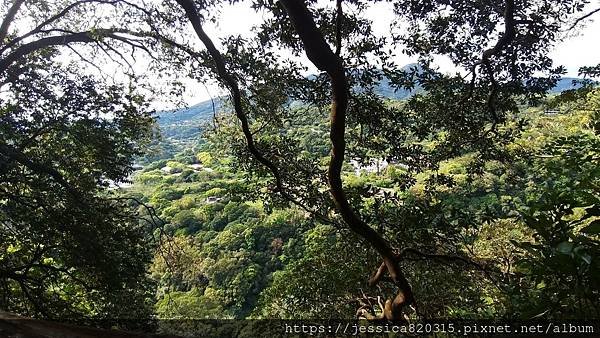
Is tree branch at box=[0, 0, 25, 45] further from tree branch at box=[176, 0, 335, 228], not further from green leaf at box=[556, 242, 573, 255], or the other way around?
green leaf at box=[556, 242, 573, 255]

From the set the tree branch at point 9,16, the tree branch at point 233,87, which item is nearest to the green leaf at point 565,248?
the tree branch at point 233,87

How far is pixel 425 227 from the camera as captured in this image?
3.90m

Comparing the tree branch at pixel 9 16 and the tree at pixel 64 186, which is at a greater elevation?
the tree branch at pixel 9 16

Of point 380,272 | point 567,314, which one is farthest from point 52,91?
point 567,314

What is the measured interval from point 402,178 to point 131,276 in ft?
12.5

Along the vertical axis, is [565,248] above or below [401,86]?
below

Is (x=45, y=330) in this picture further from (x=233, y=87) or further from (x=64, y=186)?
(x=64, y=186)

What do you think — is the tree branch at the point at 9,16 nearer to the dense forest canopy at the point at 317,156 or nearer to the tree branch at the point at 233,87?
the dense forest canopy at the point at 317,156

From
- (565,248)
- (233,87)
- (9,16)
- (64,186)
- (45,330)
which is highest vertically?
(9,16)

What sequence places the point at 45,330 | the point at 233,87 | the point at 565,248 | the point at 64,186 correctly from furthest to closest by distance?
the point at 64,186
the point at 233,87
the point at 565,248
the point at 45,330

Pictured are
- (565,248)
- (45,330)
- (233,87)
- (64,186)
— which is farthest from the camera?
(64,186)

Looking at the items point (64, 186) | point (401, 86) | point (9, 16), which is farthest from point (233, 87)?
point (9, 16)

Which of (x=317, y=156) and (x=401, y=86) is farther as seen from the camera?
(x=317, y=156)

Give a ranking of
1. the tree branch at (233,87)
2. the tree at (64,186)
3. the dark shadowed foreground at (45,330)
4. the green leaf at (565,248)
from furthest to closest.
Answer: the tree at (64,186)
the tree branch at (233,87)
the green leaf at (565,248)
the dark shadowed foreground at (45,330)
